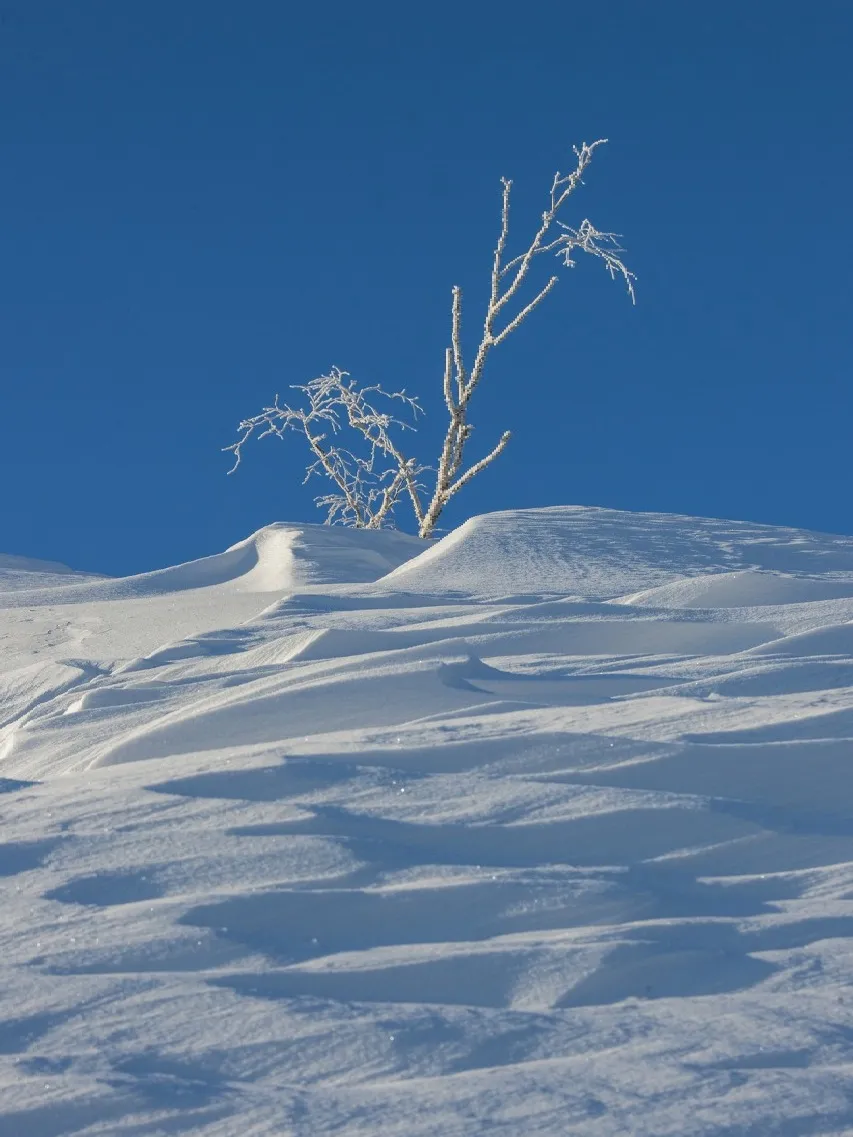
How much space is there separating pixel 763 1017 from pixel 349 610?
2.69 metres

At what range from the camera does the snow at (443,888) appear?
1161mm

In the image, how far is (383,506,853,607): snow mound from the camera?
162 inches

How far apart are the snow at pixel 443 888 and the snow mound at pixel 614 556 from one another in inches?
37.0

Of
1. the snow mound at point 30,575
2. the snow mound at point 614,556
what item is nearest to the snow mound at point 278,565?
the snow mound at point 30,575

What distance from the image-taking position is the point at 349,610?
387 centimetres

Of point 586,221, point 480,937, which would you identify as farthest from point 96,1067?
point 586,221

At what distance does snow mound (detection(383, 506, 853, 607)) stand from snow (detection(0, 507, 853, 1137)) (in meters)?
0.94

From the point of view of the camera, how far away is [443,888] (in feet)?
5.08

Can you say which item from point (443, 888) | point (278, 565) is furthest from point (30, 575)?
point (443, 888)

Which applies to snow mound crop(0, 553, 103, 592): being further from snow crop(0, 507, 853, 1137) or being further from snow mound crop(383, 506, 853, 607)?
snow crop(0, 507, 853, 1137)

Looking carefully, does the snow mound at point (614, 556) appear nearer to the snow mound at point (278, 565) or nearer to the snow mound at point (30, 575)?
the snow mound at point (278, 565)

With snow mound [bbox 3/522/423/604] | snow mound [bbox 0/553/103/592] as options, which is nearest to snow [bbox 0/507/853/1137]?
snow mound [bbox 3/522/423/604]

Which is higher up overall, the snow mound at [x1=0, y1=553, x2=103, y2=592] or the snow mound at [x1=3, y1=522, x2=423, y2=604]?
the snow mound at [x1=0, y1=553, x2=103, y2=592]

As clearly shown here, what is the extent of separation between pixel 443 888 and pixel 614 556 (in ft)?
11.3
